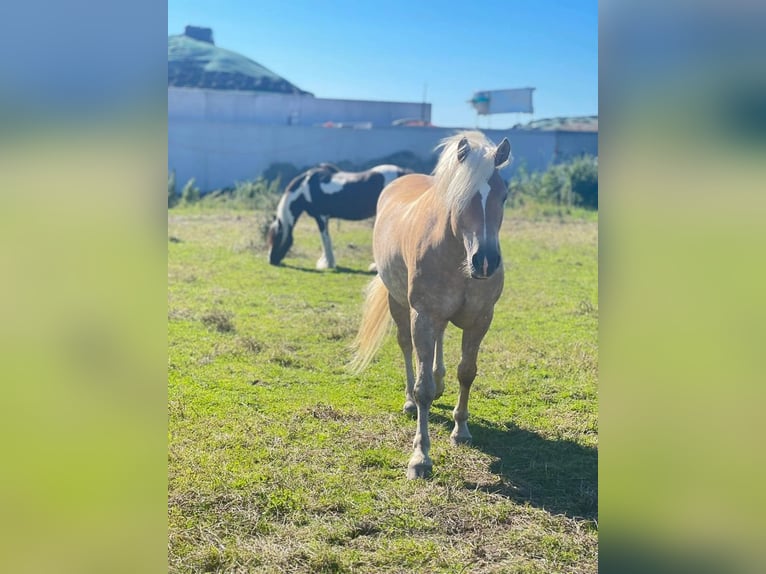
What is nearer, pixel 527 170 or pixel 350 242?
pixel 350 242

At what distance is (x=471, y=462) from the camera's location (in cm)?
380

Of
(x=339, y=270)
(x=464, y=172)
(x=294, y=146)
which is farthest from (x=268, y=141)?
(x=464, y=172)

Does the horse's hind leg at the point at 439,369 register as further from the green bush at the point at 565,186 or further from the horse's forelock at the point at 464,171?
the green bush at the point at 565,186

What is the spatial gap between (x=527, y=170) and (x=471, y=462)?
88.6ft

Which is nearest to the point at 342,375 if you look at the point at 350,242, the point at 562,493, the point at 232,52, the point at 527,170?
the point at 562,493

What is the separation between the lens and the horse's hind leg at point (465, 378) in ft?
13.0

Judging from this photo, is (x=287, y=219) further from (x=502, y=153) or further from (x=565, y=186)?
(x=565, y=186)

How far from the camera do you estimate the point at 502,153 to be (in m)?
3.31
